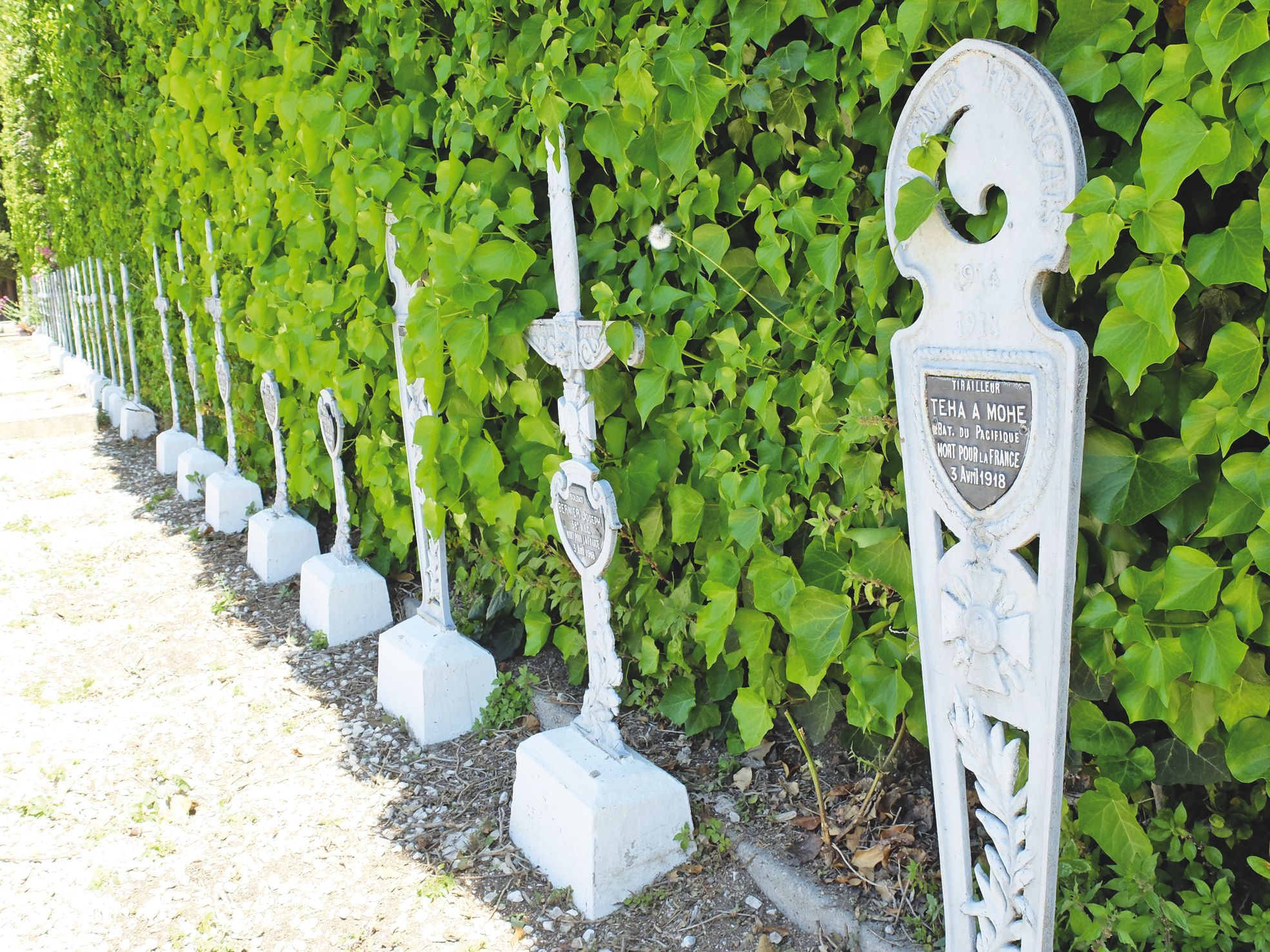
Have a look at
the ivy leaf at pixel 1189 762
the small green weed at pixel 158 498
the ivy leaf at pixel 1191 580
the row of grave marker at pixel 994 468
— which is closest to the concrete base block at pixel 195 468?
the small green weed at pixel 158 498

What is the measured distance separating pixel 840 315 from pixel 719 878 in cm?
144

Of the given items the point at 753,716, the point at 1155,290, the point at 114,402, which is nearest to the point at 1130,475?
the point at 1155,290

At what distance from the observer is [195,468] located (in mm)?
7012

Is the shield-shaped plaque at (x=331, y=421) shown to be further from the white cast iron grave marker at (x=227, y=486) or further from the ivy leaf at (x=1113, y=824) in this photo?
the ivy leaf at (x=1113, y=824)

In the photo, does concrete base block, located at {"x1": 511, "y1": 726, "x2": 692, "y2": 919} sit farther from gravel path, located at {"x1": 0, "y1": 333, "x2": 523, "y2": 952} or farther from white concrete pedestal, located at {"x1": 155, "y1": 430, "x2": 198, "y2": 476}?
white concrete pedestal, located at {"x1": 155, "y1": 430, "x2": 198, "y2": 476}

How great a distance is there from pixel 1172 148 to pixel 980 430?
0.50 m

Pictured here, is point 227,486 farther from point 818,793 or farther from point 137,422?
point 818,793

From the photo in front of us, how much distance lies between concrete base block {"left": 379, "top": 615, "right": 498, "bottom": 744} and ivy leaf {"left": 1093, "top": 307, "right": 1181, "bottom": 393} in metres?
2.50

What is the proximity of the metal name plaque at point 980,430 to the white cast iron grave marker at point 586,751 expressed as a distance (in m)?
0.98

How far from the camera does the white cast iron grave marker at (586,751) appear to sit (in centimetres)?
256

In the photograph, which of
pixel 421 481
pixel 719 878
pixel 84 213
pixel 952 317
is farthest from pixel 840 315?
pixel 84 213

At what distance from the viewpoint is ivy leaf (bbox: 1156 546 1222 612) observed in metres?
1.55

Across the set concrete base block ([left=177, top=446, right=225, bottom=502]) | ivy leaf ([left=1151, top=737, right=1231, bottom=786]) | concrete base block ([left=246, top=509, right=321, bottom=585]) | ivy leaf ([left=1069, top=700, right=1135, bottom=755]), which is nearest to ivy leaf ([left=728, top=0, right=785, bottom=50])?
ivy leaf ([left=1069, top=700, right=1135, bottom=755])

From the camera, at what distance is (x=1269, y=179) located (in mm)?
1348
